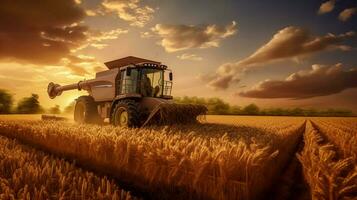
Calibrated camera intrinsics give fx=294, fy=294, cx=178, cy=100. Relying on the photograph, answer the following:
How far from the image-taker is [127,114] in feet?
33.5

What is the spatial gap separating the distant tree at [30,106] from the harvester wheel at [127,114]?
34.9m

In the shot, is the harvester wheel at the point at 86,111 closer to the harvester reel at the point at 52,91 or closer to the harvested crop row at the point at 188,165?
the harvester reel at the point at 52,91

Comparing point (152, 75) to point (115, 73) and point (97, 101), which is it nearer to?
point (115, 73)

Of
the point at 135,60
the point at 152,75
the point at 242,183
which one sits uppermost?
the point at 135,60

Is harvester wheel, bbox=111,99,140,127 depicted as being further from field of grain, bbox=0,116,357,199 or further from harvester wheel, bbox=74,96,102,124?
field of grain, bbox=0,116,357,199

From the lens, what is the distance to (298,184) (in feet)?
16.6

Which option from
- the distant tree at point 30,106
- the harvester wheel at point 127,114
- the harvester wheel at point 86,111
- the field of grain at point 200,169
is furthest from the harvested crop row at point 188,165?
the distant tree at point 30,106

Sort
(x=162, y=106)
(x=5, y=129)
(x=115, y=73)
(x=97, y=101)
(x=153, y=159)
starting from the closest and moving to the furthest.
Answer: (x=153, y=159) < (x=162, y=106) < (x=5, y=129) < (x=115, y=73) < (x=97, y=101)

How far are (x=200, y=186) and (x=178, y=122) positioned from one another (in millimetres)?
6144

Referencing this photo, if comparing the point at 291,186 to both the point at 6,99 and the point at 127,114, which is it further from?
the point at 6,99

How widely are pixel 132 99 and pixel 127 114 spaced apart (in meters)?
1.46

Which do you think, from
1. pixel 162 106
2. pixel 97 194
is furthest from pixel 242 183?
pixel 162 106

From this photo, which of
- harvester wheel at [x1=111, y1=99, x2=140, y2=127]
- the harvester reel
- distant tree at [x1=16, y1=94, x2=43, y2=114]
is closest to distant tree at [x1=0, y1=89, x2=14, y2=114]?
distant tree at [x1=16, y1=94, x2=43, y2=114]

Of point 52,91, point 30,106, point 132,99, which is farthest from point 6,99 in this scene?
point 132,99
